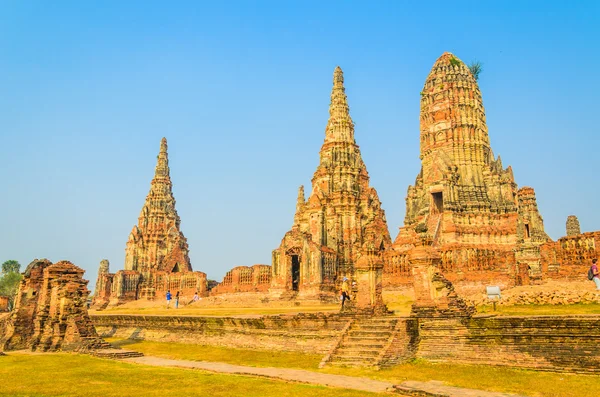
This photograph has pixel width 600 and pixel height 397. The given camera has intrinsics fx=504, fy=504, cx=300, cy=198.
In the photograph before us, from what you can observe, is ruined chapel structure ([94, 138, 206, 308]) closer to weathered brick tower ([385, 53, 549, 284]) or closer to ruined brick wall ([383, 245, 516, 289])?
ruined brick wall ([383, 245, 516, 289])

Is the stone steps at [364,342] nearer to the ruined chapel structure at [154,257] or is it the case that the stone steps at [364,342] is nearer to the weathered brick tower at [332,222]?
the weathered brick tower at [332,222]

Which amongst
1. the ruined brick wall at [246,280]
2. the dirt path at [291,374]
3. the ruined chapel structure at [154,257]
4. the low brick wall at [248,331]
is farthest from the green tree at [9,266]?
the dirt path at [291,374]

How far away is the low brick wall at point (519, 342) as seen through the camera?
10.5 metres

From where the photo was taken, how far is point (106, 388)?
10.3 m

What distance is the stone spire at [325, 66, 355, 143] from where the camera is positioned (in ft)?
124

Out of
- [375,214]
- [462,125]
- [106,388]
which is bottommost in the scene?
[106,388]

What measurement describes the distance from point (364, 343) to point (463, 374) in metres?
3.18

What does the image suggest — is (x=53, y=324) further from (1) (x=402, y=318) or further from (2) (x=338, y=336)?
(1) (x=402, y=318)

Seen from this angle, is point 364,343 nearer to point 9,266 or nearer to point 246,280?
point 246,280

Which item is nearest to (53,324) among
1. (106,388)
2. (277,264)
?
(106,388)

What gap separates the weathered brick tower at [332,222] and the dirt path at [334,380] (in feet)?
57.3

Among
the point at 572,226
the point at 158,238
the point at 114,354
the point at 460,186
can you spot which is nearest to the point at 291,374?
the point at 114,354

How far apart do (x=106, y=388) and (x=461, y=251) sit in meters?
22.2

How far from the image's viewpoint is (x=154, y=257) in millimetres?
50188
